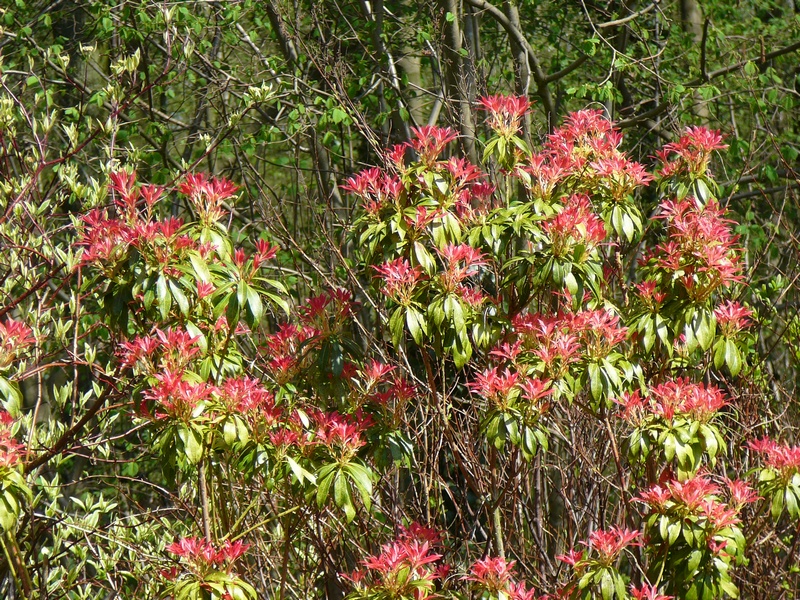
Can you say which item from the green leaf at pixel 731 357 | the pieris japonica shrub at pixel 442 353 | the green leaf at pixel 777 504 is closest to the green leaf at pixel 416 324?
the pieris japonica shrub at pixel 442 353

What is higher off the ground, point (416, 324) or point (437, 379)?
point (416, 324)

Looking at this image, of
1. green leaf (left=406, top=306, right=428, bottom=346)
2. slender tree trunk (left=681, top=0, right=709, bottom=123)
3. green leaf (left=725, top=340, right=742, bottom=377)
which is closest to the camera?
green leaf (left=406, top=306, right=428, bottom=346)

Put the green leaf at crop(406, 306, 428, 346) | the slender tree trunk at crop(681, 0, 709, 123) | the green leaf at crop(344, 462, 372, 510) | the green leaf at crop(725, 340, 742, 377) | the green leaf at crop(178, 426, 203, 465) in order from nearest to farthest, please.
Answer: the green leaf at crop(178, 426, 203, 465) → the green leaf at crop(344, 462, 372, 510) → the green leaf at crop(406, 306, 428, 346) → the green leaf at crop(725, 340, 742, 377) → the slender tree trunk at crop(681, 0, 709, 123)

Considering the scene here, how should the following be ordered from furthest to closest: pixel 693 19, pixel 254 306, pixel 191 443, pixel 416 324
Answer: pixel 693 19 < pixel 416 324 < pixel 254 306 < pixel 191 443

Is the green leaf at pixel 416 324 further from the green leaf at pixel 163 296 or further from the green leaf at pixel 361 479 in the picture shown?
the green leaf at pixel 163 296

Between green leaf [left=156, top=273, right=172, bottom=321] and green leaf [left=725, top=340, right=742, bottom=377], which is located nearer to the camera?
green leaf [left=156, top=273, right=172, bottom=321]

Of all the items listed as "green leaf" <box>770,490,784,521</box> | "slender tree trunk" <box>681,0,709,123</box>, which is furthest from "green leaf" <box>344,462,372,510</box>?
"slender tree trunk" <box>681,0,709,123</box>

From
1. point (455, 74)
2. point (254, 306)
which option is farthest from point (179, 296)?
point (455, 74)

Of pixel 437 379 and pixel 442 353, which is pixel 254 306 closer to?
pixel 442 353

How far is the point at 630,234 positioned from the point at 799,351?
1.95 metres

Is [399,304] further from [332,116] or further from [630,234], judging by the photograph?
[332,116]

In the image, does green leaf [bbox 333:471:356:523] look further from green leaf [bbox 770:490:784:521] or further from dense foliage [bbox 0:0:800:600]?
green leaf [bbox 770:490:784:521]

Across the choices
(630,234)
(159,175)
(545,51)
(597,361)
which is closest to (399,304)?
(597,361)

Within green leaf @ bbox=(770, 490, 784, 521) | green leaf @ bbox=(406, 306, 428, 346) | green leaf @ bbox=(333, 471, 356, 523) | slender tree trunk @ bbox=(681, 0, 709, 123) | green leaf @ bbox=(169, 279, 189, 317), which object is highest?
green leaf @ bbox=(169, 279, 189, 317)
